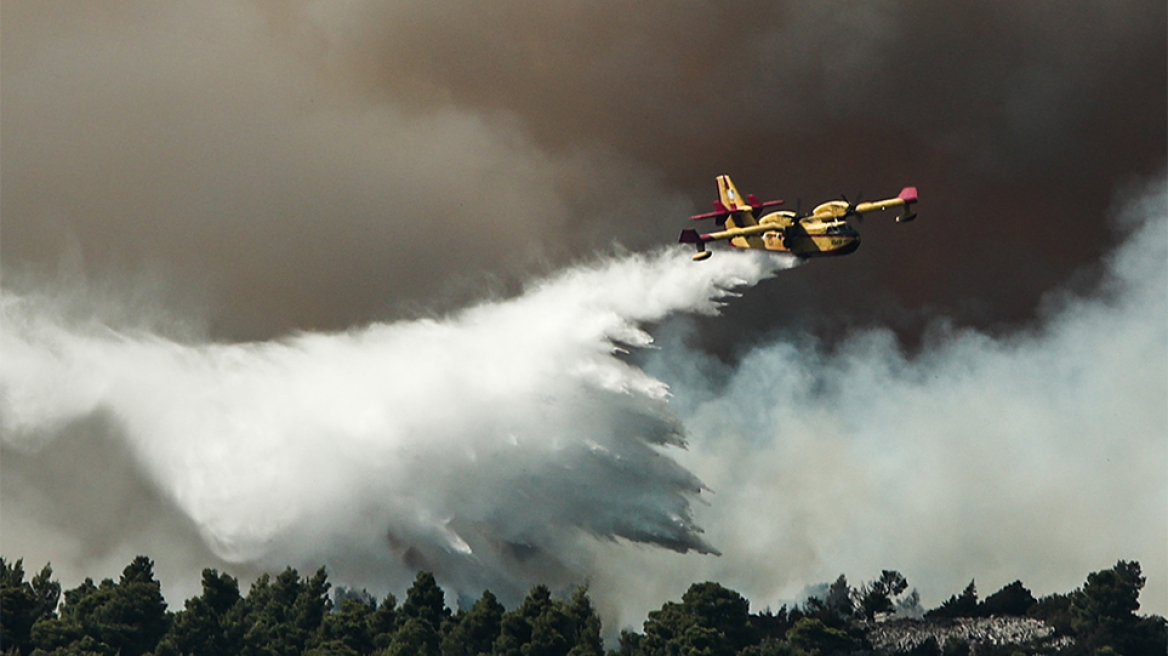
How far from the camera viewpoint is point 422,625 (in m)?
88.2

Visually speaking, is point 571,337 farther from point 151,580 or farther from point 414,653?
point 151,580

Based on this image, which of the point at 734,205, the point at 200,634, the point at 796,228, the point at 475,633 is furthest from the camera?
the point at 475,633

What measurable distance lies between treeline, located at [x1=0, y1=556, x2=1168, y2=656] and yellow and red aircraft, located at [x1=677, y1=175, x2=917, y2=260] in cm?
2259

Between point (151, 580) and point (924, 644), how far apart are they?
47911 mm

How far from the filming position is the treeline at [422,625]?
85.2 metres

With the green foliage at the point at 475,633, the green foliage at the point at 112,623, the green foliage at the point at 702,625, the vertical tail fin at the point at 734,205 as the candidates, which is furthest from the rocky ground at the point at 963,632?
the green foliage at the point at 112,623

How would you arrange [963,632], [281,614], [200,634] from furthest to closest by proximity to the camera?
[963,632]
[281,614]
[200,634]

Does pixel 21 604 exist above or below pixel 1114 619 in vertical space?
below

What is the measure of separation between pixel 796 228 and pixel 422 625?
32.3 m

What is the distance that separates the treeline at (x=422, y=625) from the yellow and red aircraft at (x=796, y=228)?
74.1 feet

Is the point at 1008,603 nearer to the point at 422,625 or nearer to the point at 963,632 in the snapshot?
the point at 963,632

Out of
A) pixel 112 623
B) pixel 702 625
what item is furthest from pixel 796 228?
pixel 112 623

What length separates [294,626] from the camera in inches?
3666

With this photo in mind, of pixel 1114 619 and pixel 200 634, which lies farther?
pixel 1114 619
